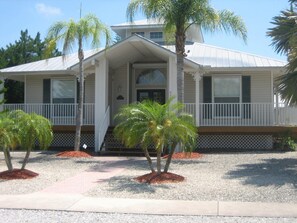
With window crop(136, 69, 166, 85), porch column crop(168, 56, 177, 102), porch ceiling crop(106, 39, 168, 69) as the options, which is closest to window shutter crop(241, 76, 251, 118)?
porch column crop(168, 56, 177, 102)

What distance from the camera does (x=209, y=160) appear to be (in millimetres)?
16797

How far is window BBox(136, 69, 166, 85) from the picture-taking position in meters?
22.7

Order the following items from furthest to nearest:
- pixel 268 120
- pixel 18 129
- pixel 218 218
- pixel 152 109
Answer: pixel 268 120 < pixel 18 129 < pixel 152 109 < pixel 218 218

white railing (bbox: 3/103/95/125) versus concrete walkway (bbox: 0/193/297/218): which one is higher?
white railing (bbox: 3/103/95/125)

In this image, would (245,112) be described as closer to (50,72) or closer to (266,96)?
(266,96)

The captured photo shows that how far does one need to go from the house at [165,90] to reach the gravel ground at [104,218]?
1066cm

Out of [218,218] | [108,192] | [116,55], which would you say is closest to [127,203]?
[108,192]

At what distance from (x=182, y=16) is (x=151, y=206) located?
9.98 metres

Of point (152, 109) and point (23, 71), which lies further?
point (23, 71)

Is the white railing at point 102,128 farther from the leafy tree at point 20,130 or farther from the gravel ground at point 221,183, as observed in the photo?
the leafy tree at point 20,130

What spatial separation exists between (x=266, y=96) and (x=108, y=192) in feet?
41.4

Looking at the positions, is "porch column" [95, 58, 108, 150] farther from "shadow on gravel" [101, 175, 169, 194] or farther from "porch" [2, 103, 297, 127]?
"shadow on gravel" [101, 175, 169, 194]

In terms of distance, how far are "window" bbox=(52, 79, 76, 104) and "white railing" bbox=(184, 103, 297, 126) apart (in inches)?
236

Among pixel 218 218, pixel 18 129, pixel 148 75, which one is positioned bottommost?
pixel 218 218
